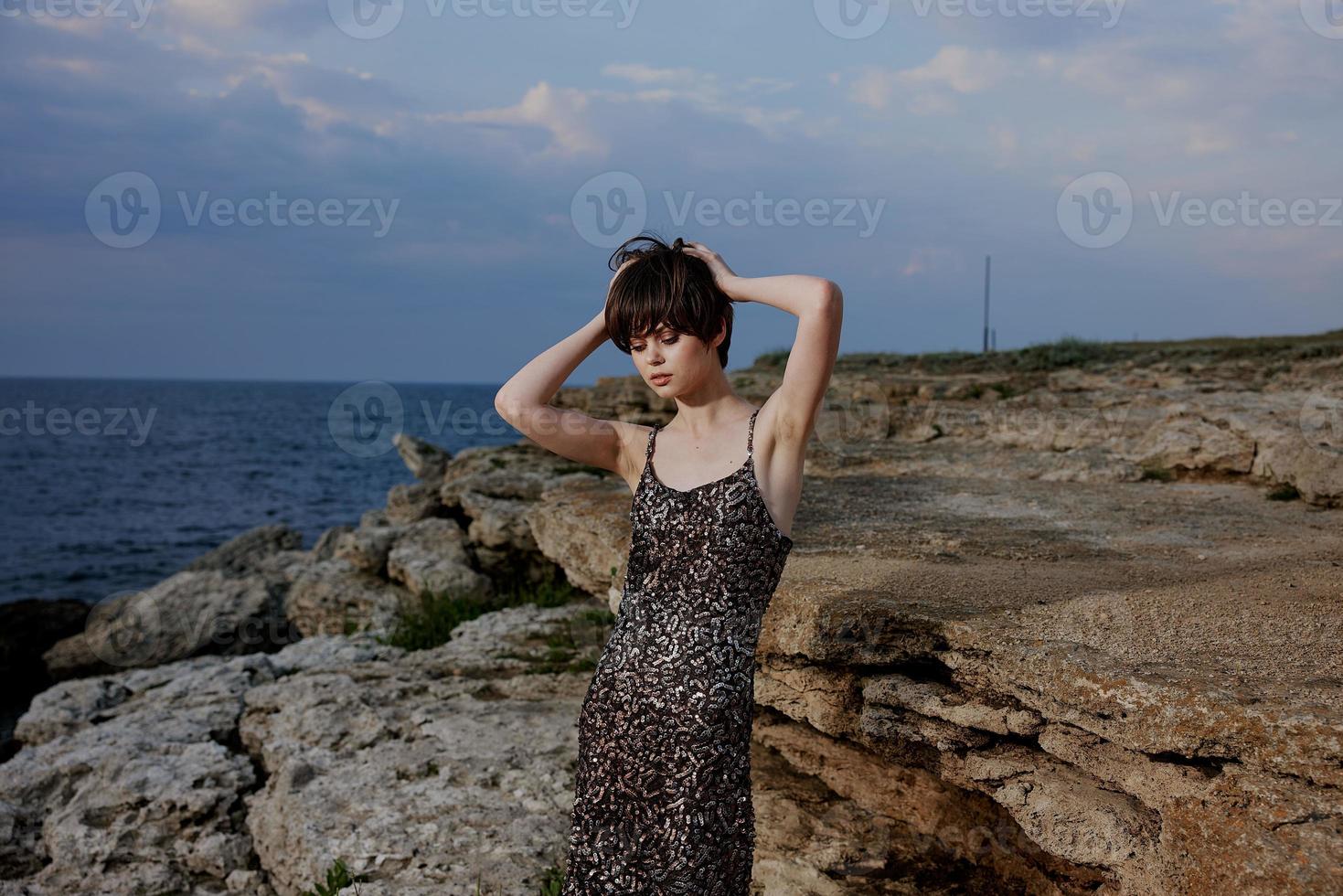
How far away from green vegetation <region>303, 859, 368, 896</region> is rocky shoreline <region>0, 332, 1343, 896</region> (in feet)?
0.38

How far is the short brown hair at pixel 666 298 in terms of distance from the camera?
273 centimetres

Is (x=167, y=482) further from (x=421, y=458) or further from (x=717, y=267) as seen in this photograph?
(x=717, y=267)

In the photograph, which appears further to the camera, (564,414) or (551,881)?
(551,881)

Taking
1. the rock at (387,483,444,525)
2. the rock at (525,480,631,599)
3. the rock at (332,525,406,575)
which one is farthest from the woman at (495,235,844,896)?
the rock at (387,483,444,525)

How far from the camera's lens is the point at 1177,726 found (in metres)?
2.61

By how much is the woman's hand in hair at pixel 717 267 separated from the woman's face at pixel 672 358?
0.55 feet

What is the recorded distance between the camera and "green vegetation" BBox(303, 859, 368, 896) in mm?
3807

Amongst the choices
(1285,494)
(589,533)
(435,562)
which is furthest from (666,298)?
(435,562)

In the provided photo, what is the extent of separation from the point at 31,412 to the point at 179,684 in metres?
73.9

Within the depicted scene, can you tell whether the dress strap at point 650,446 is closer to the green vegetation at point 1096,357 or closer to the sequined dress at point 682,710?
the sequined dress at point 682,710

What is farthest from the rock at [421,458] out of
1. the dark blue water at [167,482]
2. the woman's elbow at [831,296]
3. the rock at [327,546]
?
A: the woman's elbow at [831,296]

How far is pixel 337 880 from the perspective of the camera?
383 centimetres

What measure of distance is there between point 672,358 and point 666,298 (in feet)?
0.58

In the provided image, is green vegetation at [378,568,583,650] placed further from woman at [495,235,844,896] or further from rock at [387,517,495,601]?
woman at [495,235,844,896]
